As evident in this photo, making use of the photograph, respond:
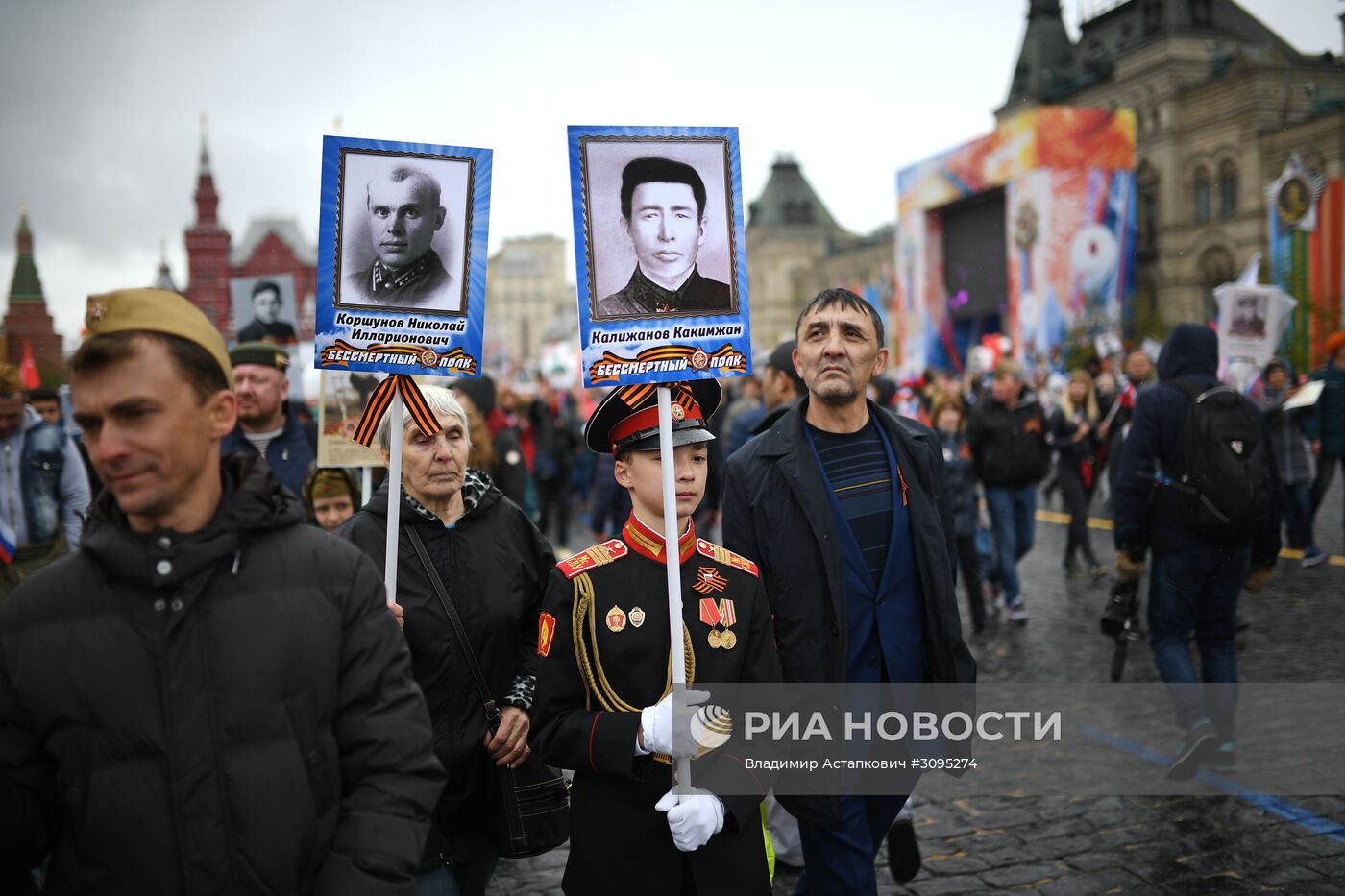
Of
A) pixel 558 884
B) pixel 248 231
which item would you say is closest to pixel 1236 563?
pixel 558 884

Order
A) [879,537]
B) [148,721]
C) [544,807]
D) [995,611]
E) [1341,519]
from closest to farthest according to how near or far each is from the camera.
A: [148,721]
[544,807]
[879,537]
[995,611]
[1341,519]

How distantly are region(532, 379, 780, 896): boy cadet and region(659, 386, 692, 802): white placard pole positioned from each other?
0.09ft

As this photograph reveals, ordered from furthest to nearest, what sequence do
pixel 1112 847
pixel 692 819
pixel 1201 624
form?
1. pixel 1201 624
2. pixel 1112 847
3. pixel 692 819

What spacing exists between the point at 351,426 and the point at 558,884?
2063mm

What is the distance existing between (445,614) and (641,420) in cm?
80

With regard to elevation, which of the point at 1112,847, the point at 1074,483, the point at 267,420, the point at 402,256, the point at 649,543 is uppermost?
the point at 402,256

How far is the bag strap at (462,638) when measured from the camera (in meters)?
3.12

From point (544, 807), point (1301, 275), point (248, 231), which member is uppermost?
point (248, 231)

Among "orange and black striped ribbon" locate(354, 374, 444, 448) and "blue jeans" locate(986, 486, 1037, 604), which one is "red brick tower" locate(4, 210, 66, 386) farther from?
"orange and black striped ribbon" locate(354, 374, 444, 448)

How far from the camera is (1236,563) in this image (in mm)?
5359

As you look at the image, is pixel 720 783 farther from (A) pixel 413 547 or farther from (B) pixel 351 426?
(B) pixel 351 426

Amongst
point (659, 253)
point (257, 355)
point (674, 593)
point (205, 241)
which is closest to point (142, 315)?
point (674, 593)

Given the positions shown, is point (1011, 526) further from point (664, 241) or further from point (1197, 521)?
point (664, 241)

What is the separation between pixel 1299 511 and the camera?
10664 mm
